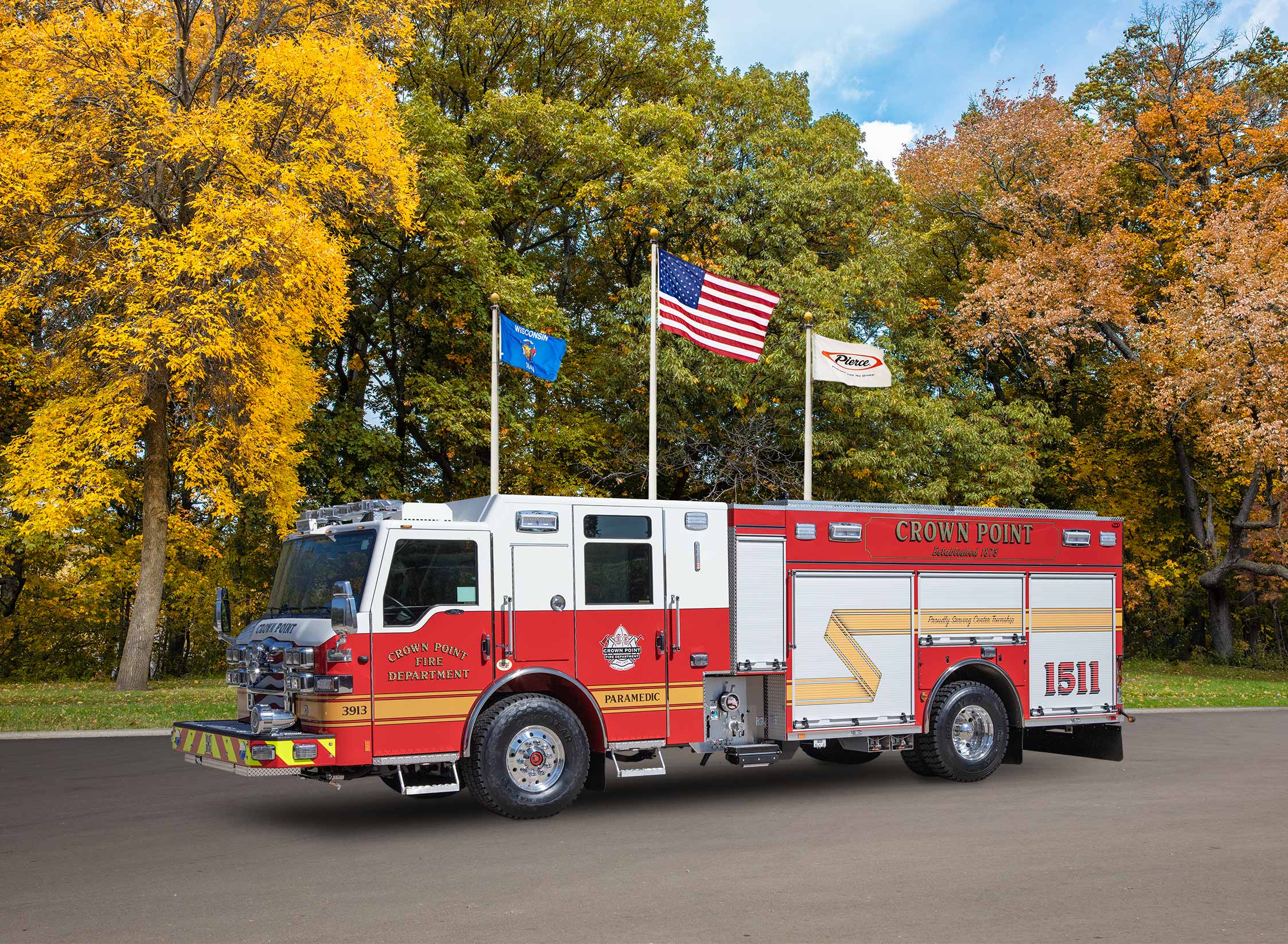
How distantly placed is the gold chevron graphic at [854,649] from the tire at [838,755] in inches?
53.6

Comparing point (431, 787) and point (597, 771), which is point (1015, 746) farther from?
point (431, 787)

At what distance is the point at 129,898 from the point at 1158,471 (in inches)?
1459

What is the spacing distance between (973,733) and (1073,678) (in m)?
1.45

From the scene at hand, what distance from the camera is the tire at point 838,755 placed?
1361 cm

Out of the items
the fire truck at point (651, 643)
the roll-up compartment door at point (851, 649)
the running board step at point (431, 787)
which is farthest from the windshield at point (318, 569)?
the roll-up compartment door at point (851, 649)

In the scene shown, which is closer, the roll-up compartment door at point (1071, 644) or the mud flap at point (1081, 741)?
the roll-up compartment door at point (1071, 644)

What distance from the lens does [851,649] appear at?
12.0 metres

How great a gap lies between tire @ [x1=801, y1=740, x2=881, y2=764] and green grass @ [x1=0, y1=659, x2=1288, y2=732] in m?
9.43

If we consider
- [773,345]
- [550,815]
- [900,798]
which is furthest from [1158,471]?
[550,815]

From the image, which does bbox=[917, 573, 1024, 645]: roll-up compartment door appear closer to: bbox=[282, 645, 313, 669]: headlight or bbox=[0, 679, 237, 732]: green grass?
bbox=[282, 645, 313, 669]: headlight

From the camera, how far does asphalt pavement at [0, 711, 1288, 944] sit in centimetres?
699

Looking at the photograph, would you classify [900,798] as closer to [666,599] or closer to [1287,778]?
[666,599]

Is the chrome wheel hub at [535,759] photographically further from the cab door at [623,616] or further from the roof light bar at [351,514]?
the roof light bar at [351,514]

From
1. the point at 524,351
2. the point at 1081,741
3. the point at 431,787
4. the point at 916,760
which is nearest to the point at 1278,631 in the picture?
the point at 1081,741
